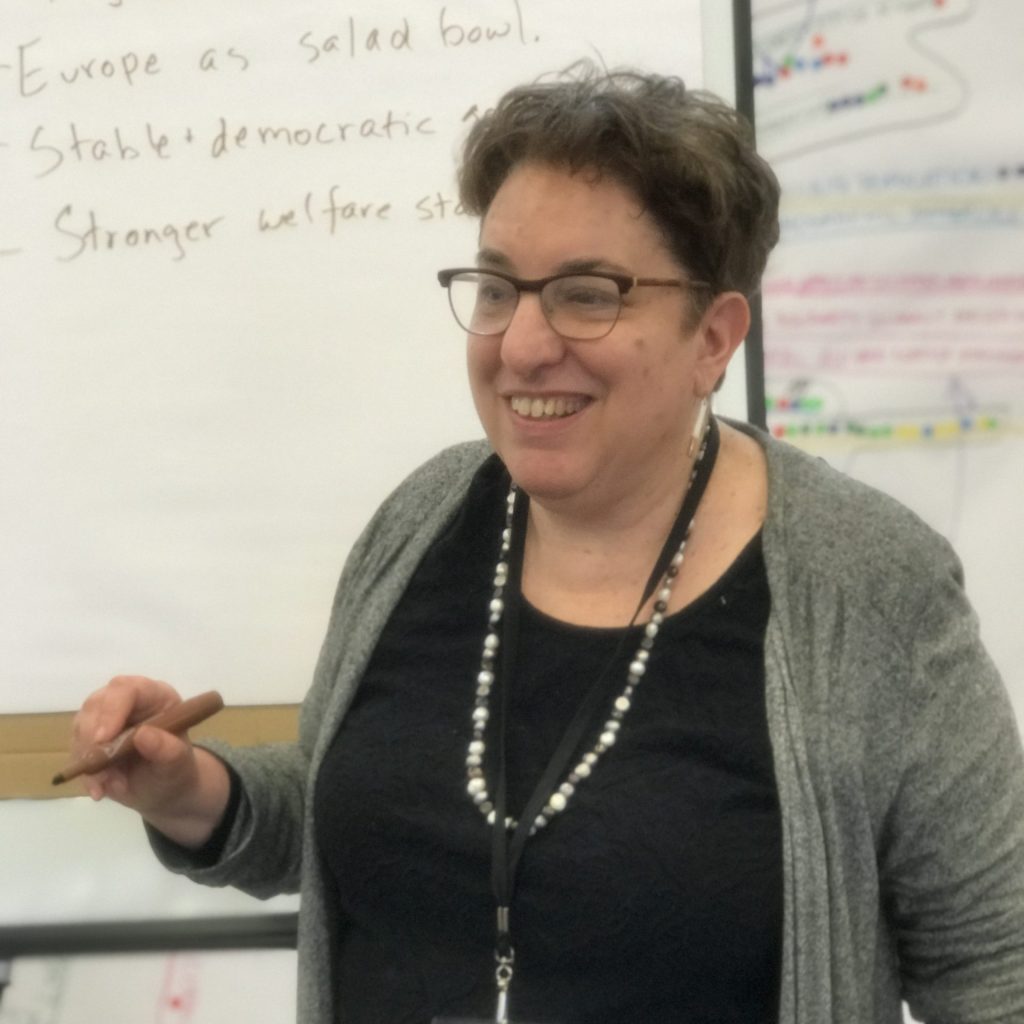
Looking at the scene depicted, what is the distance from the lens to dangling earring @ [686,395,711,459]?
2.80ft

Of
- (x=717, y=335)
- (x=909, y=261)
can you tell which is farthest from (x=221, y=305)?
(x=909, y=261)

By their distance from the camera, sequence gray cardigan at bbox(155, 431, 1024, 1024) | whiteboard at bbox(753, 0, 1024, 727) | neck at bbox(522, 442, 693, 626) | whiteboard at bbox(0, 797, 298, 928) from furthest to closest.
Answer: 1. whiteboard at bbox(0, 797, 298, 928)
2. whiteboard at bbox(753, 0, 1024, 727)
3. neck at bbox(522, 442, 693, 626)
4. gray cardigan at bbox(155, 431, 1024, 1024)

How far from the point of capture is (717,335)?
811 millimetres

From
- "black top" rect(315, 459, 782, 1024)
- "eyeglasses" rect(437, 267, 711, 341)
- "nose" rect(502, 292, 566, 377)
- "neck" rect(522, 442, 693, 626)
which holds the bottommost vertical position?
"black top" rect(315, 459, 782, 1024)

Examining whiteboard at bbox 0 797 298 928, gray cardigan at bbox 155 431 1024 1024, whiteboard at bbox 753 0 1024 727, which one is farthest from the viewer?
whiteboard at bbox 0 797 298 928

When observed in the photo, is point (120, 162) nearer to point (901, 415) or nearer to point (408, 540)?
point (408, 540)

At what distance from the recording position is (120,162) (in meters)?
1.11

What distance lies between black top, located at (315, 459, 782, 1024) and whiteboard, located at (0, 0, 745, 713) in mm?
286

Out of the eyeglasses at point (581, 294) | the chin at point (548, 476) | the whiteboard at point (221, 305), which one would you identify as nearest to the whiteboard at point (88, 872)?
the whiteboard at point (221, 305)

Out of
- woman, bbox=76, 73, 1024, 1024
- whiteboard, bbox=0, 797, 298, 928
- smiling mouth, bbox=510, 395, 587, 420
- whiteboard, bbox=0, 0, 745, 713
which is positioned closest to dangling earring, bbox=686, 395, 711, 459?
woman, bbox=76, 73, 1024, 1024

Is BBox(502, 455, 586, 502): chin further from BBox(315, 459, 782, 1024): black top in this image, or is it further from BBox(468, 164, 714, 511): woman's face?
BBox(315, 459, 782, 1024): black top

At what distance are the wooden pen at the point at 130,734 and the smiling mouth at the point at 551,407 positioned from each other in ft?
0.95

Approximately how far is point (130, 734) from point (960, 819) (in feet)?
1.76

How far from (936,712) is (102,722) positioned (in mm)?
540
